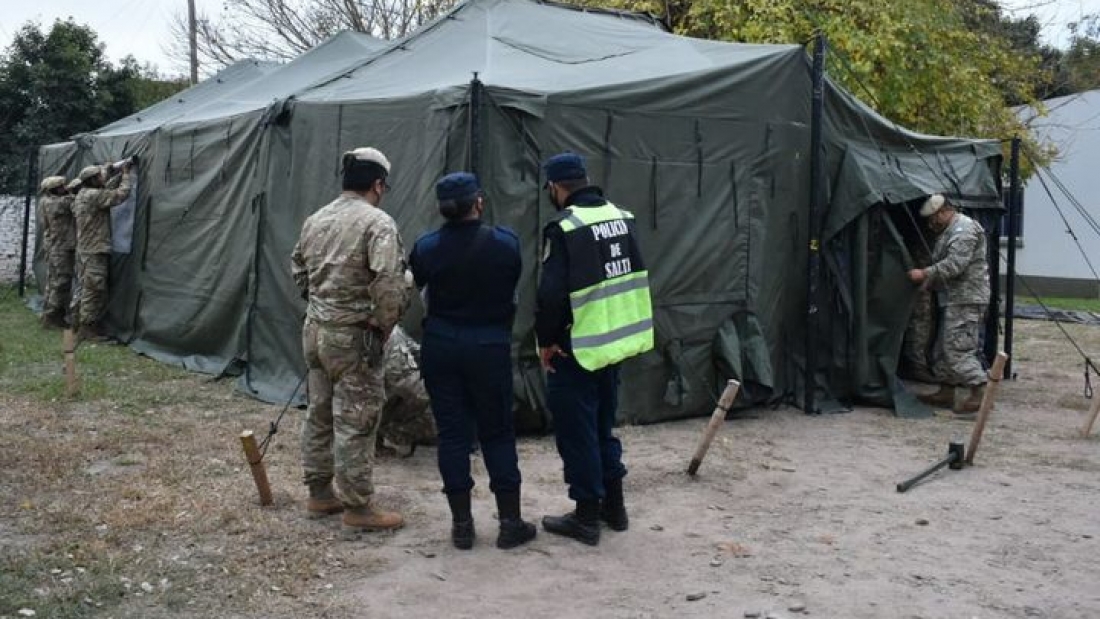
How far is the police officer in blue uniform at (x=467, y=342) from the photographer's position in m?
5.21

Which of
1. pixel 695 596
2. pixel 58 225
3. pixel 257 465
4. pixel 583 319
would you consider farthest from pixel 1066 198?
pixel 257 465

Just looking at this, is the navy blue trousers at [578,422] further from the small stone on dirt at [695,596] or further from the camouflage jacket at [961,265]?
the camouflage jacket at [961,265]

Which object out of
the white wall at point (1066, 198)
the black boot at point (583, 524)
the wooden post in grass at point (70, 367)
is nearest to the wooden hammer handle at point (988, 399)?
the black boot at point (583, 524)

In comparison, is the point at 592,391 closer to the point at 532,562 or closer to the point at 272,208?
the point at 532,562

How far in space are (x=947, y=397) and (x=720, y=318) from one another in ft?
7.75

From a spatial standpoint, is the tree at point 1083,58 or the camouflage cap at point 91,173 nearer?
the camouflage cap at point 91,173

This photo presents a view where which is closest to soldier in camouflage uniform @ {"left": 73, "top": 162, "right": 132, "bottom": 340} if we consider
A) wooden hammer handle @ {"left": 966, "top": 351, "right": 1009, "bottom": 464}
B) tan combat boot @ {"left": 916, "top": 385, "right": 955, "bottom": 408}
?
tan combat boot @ {"left": 916, "top": 385, "right": 955, "bottom": 408}

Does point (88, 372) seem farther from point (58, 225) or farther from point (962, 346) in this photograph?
point (962, 346)

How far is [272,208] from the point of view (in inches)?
369

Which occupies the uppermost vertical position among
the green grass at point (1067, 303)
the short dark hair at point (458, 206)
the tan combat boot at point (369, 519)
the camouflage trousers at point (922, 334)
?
the short dark hair at point (458, 206)

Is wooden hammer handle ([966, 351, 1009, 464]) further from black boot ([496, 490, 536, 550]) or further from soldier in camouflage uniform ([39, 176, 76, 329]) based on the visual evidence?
soldier in camouflage uniform ([39, 176, 76, 329])

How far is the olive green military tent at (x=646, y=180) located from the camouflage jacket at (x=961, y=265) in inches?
11.9

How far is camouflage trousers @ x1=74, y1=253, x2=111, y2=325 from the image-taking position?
12.5 m

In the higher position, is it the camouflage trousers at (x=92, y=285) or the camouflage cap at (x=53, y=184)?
the camouflage cap at (x=53, y=184)
